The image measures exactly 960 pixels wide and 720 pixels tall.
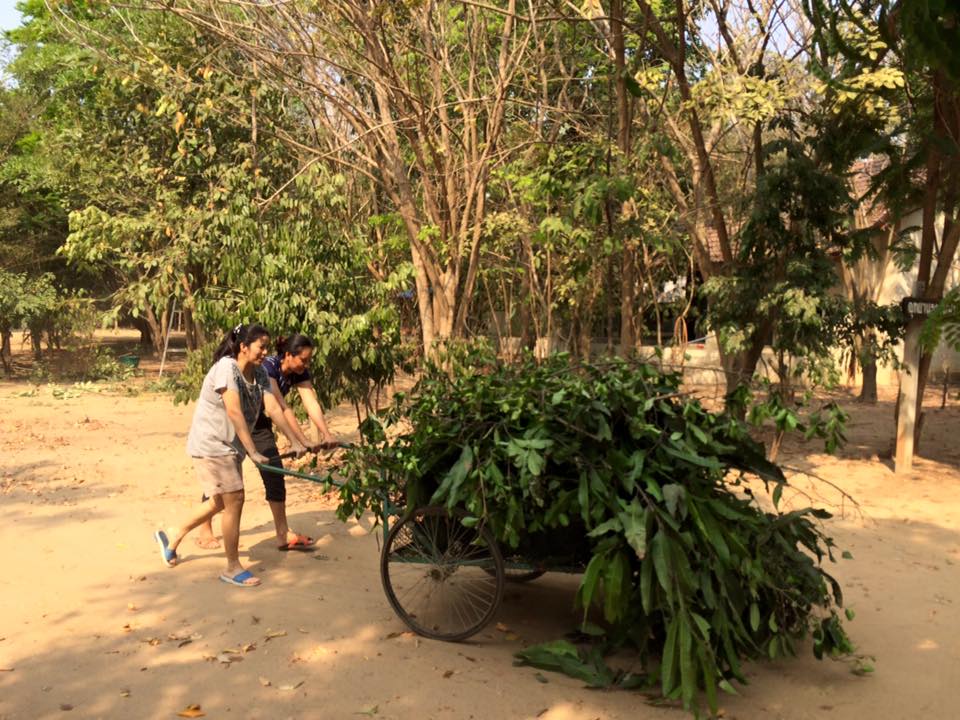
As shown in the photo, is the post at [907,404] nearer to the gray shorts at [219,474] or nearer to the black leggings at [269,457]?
the black leggings at [269,457]

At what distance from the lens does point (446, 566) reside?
5.13m

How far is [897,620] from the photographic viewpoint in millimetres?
5781

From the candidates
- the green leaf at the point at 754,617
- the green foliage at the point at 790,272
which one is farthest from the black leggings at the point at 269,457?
the green foliage at the point at 790,272

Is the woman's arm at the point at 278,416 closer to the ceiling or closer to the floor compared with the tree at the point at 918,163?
closer to the floor

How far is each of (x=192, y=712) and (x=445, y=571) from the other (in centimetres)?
152

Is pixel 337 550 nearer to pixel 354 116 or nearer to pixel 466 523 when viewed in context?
pixel 466 523

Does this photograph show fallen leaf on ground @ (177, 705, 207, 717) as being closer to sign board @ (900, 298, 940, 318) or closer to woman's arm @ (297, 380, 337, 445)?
woman's arm @ (297, 380, 337, 445)

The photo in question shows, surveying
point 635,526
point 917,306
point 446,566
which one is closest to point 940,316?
point 635,526

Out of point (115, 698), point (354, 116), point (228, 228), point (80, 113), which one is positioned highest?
point (80, 113)

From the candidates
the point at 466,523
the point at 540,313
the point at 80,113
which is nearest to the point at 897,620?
the point at 466,523

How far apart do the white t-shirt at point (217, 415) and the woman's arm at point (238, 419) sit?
4cm

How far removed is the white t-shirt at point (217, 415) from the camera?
234 inches

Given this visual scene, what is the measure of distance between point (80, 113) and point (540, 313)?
9072 millimetres

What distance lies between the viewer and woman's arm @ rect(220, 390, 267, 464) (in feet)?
19.1
